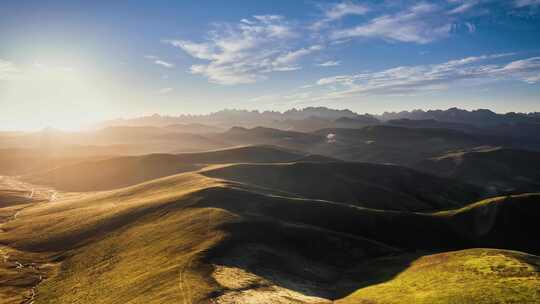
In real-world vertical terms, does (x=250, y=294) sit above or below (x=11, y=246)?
above

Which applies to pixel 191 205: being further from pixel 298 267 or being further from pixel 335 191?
pixel 335 191

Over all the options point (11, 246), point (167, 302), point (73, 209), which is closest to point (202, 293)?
point (167, 302)

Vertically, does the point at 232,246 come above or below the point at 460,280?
below

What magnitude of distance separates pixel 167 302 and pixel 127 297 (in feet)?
37.2

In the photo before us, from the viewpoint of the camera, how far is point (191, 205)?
113562mm

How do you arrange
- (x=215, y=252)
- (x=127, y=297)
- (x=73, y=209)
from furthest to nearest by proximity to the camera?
(x=73, y=209) → (x=215, y=252) → (x=127, y=297)

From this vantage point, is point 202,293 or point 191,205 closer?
point 202,293

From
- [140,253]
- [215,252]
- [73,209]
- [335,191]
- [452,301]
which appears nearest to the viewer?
[452,301]

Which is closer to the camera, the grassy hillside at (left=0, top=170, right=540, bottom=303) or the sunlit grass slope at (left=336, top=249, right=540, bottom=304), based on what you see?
the sunlit grass slope at (left=336, top=249, right=540, bottom=304)

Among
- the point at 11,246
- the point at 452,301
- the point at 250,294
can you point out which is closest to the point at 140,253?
the point at 250,294

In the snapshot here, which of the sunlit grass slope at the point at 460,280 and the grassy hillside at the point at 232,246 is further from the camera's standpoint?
the grassy hillside at the point at 232,246

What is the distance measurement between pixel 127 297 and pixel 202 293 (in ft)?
48.1

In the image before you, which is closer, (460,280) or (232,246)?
(460,280)

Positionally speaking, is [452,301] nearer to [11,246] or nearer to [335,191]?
[11,246]
